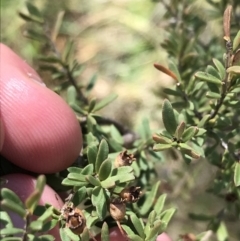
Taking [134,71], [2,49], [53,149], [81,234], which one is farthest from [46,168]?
[134,71]

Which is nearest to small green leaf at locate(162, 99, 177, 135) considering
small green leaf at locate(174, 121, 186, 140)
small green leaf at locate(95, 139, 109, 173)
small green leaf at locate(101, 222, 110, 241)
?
small green leaf at locate(174, 121, 186, 140)

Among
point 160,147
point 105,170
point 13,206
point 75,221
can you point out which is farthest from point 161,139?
point 13,206

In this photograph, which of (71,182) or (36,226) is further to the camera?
(71,182)

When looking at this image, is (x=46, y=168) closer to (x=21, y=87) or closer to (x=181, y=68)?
(x=21, y=87)

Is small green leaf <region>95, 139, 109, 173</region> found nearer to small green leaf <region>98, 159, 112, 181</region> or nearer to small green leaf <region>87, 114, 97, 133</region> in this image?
small green leaf <region>98, 159, 112, 181</region>

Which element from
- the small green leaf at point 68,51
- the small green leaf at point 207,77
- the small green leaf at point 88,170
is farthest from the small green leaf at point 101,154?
the small green leaf at point 68,51

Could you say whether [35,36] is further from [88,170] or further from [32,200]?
[32,200]

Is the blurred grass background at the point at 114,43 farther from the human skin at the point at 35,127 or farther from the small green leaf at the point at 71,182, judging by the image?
the small green leaf at the point at 71,182
